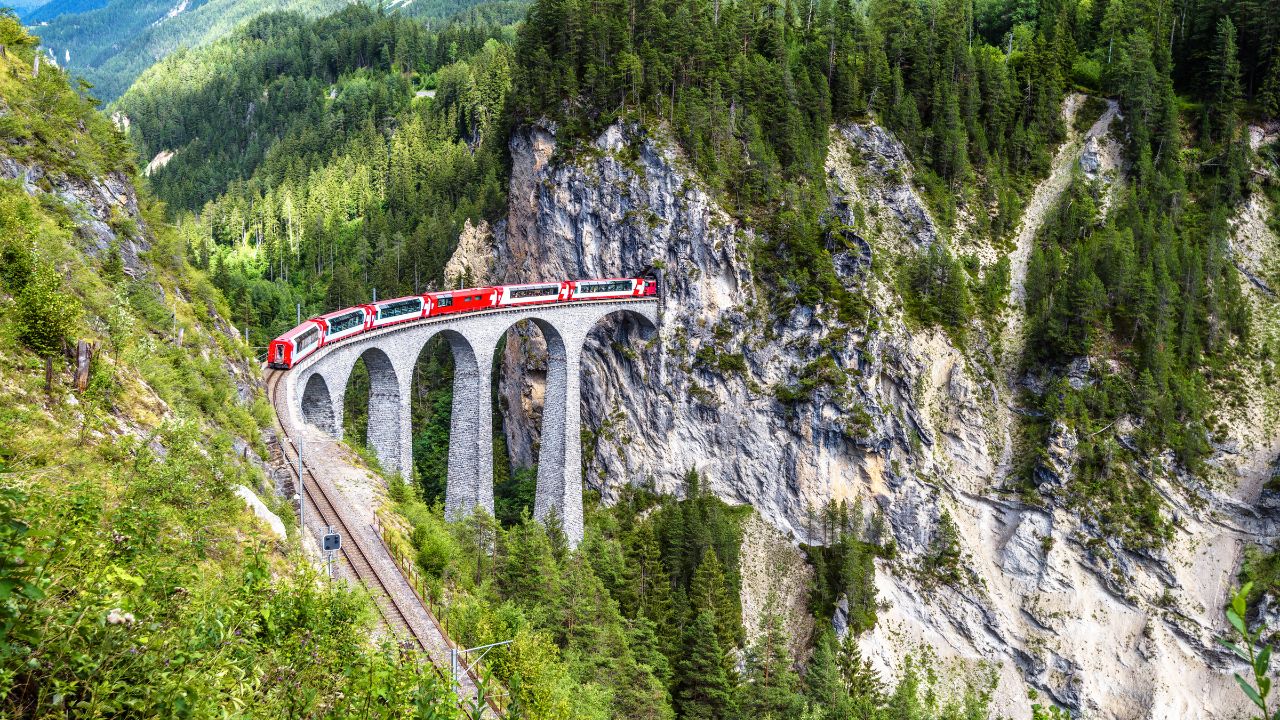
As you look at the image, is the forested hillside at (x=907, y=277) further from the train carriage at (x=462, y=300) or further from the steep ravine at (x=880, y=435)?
the train carriage at (x=462, y=300)

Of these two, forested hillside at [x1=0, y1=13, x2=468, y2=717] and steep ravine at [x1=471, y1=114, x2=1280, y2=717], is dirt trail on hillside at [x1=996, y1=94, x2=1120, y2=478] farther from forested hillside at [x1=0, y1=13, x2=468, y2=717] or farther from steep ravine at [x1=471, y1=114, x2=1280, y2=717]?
forested hillside at [x1=0, y1=13, x2=468, y2=717]

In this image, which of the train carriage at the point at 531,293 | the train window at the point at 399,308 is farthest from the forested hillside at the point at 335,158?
the train window at the point at 399,308

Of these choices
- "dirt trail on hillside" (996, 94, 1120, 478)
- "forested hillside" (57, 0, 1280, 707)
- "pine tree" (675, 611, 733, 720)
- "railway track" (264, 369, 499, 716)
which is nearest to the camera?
"railway track" (264, 369, 499, 716)

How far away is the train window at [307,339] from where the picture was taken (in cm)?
3850

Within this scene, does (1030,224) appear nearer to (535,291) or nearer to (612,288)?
(612,288)

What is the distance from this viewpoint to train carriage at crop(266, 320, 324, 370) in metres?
37.3

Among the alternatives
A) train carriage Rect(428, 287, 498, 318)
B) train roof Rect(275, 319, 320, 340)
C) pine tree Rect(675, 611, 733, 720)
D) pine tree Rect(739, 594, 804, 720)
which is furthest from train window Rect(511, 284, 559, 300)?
pine tree Rect(739, 594, 804, 720)

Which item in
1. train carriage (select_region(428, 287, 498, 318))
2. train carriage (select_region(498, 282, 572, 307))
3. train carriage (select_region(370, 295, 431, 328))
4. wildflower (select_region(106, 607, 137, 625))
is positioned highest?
train carriage (select_region(498, 282, 572, 307))

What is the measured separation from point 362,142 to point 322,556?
112 meters

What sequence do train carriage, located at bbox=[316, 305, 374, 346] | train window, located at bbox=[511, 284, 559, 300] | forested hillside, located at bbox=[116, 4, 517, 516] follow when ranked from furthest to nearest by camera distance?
forested hillside, located at bbox=[116, 4, 517, 516] < train window, located at bbox=[511, 284, 559, 300] < train carriage, located at bbox=[316, 305, 374, 346]

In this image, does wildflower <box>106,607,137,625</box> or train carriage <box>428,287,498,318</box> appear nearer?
wildflower <box>106,607,137,625</box>

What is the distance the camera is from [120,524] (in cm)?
1048

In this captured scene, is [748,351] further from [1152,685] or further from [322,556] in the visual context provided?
[322,556]

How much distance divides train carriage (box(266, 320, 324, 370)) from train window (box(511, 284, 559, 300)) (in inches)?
635
